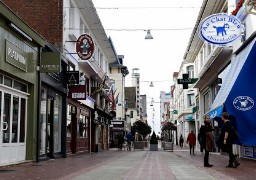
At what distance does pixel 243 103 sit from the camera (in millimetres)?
15461

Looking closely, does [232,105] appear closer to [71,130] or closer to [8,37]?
[8,37]

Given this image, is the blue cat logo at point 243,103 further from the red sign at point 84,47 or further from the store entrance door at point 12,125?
the red sign at point 84,47

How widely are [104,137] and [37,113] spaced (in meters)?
24.8

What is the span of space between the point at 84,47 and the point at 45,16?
2695 millimetres

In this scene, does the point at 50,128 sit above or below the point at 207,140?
above

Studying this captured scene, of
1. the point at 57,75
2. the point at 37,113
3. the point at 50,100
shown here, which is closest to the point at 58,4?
the point at 57,75

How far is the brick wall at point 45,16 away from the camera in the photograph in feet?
70.5

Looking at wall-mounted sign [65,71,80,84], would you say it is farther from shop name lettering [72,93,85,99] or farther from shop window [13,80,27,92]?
shop window [13,80,27,92]

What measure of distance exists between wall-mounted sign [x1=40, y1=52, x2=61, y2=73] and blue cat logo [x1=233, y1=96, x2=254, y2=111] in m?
7.28

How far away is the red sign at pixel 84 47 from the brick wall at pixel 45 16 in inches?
44.9

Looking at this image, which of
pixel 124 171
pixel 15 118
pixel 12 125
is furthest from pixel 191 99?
pixel 124 171

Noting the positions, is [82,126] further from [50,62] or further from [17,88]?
[17,88]

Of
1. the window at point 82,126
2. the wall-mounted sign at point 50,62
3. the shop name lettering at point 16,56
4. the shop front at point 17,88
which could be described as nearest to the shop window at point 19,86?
the shop front at point 17,88

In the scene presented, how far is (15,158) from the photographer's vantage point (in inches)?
563
